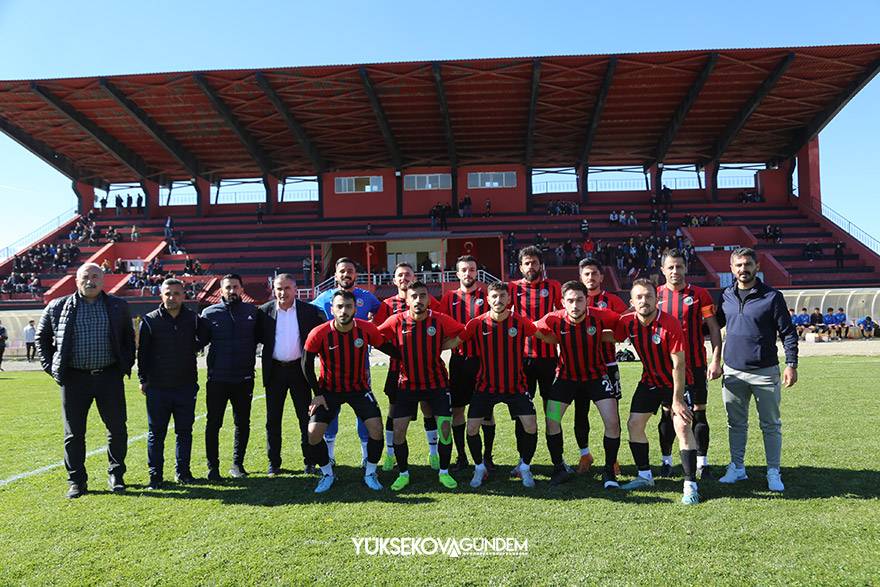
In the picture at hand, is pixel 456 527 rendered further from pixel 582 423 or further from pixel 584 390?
pixel 582 423

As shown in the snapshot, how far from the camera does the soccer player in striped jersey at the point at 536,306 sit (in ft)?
19.3

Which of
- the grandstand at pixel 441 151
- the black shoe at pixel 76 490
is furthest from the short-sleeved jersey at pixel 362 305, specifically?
the grandstand at pixel 441 151

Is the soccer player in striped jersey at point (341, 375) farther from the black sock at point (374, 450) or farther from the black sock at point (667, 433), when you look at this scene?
the black sock at point (667, 433)

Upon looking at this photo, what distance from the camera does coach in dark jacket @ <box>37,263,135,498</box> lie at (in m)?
5.40

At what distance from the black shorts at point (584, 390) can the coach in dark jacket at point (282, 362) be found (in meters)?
2.50

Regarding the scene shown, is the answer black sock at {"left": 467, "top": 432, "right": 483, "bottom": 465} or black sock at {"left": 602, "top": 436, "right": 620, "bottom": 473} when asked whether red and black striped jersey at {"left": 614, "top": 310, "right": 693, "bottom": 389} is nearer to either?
black sock at {"left": 602, "top": 436, "right": 620, "bottom": 473}

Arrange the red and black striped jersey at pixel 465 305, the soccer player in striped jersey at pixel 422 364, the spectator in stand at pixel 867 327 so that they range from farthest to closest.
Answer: the spectator in stand at pixel 867 327 < the red and black striped jersey at pixel 465 305 < the soccer player in striped jersey at pixel 422 364

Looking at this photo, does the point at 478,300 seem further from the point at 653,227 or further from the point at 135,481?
the point at 653,227

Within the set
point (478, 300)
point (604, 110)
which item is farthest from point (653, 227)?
point (478, 300)

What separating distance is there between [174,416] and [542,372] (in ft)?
11.7

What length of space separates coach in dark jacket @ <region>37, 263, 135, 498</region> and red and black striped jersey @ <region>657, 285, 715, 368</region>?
516cm

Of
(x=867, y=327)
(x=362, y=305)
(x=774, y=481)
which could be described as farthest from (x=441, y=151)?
(x=774, y=481)

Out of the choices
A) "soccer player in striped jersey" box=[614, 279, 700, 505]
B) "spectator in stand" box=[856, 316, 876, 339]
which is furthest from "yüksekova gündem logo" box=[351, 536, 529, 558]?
"spectator in stand" box=[856, 316, 876, 339]

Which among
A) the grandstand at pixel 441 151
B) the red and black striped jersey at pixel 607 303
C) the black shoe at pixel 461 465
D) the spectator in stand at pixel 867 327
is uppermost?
the grandstand at pixel 441 151
